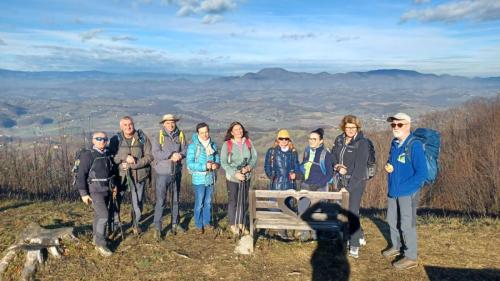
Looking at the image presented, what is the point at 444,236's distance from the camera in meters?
8.10

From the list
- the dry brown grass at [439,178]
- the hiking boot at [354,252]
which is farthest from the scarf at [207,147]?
the dry brown grass at [439,178]

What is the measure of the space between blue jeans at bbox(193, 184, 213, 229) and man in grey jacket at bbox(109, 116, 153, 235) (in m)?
1.06

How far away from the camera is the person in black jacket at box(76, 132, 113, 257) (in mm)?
6402

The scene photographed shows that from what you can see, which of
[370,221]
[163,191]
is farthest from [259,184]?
[163,191]

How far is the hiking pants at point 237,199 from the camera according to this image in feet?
25.1

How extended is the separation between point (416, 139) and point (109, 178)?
5.04 metres

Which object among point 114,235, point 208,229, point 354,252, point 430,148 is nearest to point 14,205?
point 114,235

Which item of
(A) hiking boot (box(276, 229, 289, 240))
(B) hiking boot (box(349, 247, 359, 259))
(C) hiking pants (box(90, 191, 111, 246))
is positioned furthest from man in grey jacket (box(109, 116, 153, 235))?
(B) hiking boot (box(349, 247, 359, 259))

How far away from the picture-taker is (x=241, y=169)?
24.5 ft

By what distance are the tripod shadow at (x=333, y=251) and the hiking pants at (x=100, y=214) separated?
11.5 feet

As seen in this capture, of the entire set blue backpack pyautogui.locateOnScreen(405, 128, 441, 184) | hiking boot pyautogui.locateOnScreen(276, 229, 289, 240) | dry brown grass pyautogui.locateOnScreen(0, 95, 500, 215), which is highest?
blue backpack pyautogui.locateOnScreen(405, 128, 441, 184)

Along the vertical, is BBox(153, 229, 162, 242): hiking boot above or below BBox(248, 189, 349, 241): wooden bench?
below

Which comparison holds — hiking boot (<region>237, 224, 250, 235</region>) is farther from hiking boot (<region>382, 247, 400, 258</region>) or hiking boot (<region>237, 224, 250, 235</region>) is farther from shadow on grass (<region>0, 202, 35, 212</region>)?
shadow on grass (<region>0, 202, 35, 212</region>)

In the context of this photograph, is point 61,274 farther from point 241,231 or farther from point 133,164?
point 241,231
